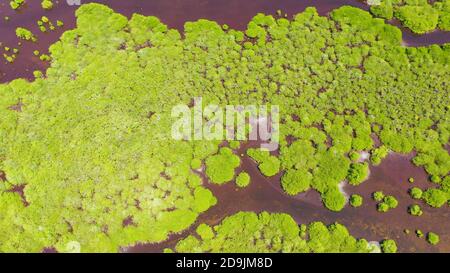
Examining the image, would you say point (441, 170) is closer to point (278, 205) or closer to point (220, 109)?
point (278, 205)

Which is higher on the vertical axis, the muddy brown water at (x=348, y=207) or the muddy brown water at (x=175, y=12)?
the muddy brown water at (x=175, y=12)

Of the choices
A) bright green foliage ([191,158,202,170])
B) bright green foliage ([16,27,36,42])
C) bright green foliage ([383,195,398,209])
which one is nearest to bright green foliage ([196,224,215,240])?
bright green foliage ([191,158,202,170])

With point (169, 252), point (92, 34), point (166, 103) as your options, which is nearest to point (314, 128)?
point (166, 103)

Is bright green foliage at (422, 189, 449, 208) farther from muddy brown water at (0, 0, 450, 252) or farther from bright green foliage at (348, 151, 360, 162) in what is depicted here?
bright green foliage at (348, 151, 360, 162)

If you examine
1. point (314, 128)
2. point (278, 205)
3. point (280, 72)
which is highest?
point (280, 72)

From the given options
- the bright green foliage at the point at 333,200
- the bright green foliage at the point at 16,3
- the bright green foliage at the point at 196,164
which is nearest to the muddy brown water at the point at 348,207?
the bright green foliage at the point at 333,200

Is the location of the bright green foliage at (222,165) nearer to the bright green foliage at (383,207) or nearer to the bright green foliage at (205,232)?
the bright green foliage at (205,232)
